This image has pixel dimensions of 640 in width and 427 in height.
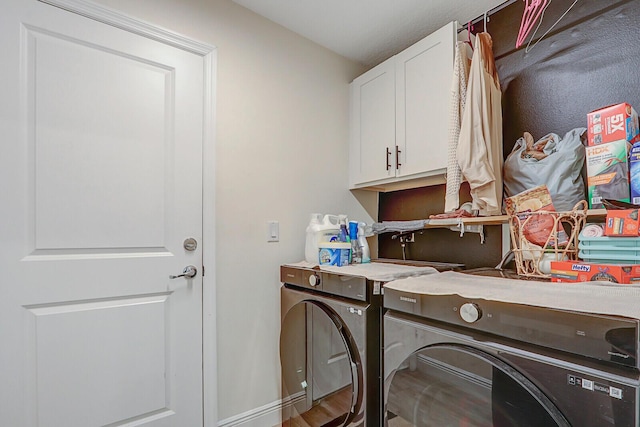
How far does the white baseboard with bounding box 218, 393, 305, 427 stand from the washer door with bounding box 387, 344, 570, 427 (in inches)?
28.0

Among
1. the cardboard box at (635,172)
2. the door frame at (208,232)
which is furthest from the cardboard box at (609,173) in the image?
the door frame at (208,232)

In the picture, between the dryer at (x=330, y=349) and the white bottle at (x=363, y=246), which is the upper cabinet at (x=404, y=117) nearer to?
the white bottle at (x=363, y=246)

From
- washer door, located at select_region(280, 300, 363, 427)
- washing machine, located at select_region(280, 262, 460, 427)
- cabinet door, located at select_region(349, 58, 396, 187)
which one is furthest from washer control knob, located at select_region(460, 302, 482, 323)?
cabinet door, located at select_region(349, 58, 396, 187)

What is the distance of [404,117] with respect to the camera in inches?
78.6

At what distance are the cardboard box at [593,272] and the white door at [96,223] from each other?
5.10 ft

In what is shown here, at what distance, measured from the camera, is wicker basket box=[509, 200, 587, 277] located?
4.17 ft

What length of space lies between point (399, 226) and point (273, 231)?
79cm

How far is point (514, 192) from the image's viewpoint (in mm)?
1576

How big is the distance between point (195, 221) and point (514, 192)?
155 centimetres

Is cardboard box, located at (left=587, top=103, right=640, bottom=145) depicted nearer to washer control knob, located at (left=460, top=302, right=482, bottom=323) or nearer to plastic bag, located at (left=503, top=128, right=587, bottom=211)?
plastic bag, located at (left=503, top=128, right=587, bottom=211)

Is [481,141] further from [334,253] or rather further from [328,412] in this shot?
[328,412]

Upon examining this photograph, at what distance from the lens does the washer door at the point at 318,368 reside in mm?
1378

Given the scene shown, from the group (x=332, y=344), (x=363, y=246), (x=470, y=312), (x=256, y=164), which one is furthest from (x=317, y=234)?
(x=470, y=312)

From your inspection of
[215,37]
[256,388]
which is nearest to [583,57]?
[215,37]
